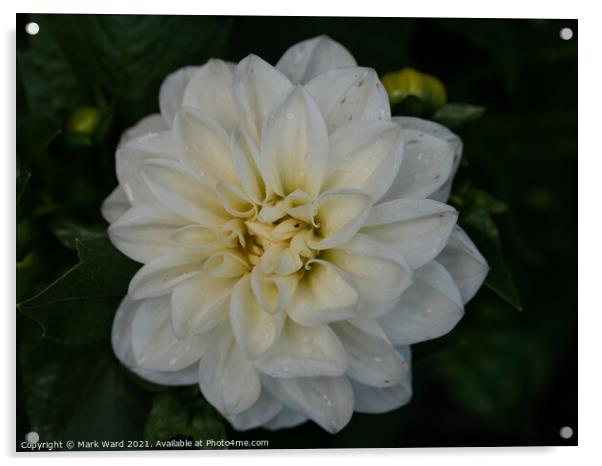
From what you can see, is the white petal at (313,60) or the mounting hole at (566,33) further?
the mounting hole at (566,33)

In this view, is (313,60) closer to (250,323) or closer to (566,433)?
(250,323)

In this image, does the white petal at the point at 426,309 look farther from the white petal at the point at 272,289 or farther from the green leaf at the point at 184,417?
the green leaf at the point at 184,417

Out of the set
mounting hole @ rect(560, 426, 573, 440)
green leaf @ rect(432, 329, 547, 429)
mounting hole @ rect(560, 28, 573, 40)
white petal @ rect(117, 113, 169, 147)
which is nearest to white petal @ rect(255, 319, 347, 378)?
white petal @ rect(117, 113, 169, 147)

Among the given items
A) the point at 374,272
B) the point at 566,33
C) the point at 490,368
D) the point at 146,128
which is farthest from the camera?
the point at 490,368

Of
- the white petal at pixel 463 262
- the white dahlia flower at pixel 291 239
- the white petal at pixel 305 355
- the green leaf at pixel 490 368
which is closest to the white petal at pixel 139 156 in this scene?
the white dahlia flower at pixel 291 239

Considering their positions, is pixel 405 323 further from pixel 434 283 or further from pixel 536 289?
pixel 536 289

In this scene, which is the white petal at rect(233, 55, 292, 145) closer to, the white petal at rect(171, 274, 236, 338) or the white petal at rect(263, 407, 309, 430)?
the white petal at rect(171, 274, 236, 338)

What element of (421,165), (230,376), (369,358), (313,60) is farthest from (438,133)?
(230,376)
